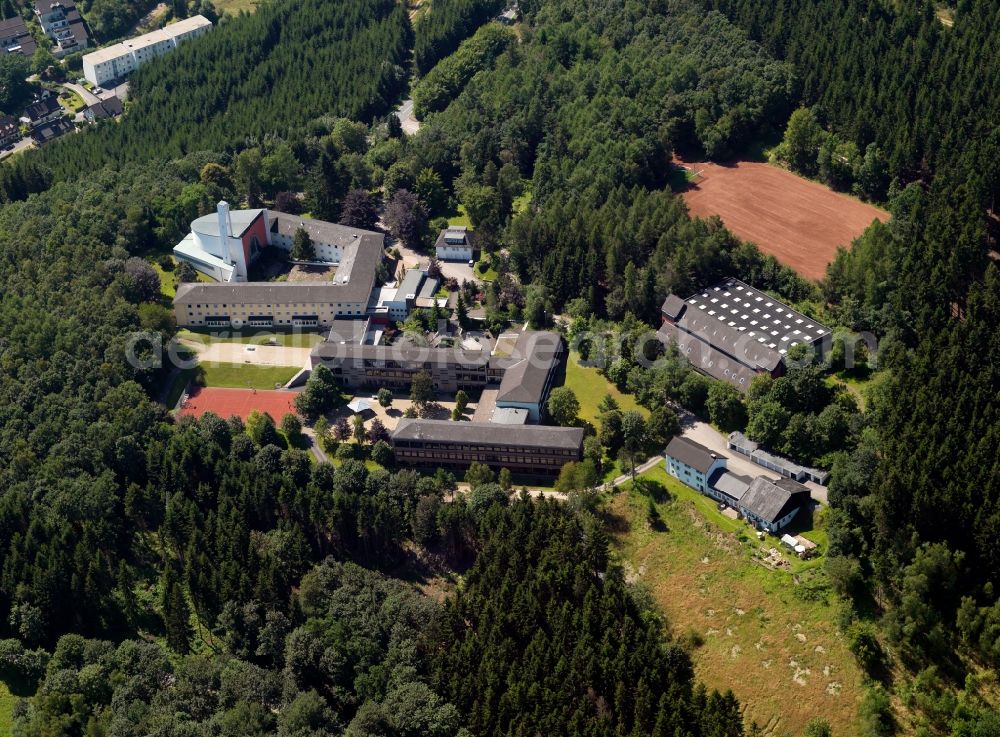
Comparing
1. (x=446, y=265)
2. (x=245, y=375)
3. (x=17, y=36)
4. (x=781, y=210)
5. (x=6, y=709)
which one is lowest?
(x=6, y=709)

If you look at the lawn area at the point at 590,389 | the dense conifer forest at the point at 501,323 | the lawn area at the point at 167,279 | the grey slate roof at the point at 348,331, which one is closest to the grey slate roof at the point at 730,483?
the dense conifer forest at the point at 501,323

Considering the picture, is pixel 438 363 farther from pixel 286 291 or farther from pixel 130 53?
pixel 130 53

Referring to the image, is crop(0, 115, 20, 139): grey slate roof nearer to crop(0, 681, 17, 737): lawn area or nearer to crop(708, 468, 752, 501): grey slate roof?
crop(0, 681, 17, 737): lawn area

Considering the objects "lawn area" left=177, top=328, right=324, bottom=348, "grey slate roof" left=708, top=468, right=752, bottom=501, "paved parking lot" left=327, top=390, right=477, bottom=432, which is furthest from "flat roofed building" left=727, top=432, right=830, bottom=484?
"lawn area" left=177, top=328, right=324, bottom=348

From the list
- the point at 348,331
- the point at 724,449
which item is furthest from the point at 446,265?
the point at 724,449

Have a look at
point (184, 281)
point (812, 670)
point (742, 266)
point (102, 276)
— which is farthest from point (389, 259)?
point (812, 670)

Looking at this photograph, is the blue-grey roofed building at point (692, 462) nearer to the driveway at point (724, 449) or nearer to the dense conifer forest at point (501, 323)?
the driveway at point (724, 449)
